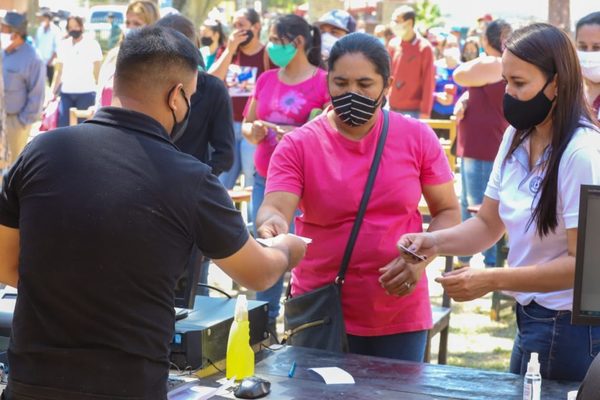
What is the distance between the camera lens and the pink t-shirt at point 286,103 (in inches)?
234

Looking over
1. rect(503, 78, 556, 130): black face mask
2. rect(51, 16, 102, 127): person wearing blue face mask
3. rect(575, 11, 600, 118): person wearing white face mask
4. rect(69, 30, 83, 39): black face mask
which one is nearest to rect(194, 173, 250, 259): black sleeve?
rect(503, 78, 556, 130): black face mask

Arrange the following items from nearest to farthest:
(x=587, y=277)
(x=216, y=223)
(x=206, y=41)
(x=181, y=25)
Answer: (x=216, y=223) < (x=587, y=277) < (x=181, y=25) < (x=206, y=41)

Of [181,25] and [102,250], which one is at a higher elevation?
[181,25]

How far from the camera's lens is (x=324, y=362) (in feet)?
10.7

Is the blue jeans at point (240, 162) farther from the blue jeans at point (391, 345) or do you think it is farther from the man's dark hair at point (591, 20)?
the blue jeans at point (391, 345)

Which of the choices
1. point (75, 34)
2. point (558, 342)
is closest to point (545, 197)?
point (558, 342)

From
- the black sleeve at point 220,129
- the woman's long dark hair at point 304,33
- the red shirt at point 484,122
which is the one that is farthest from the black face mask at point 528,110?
the red shirt at point 484,122

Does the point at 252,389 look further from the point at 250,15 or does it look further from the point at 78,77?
the point at 78,77

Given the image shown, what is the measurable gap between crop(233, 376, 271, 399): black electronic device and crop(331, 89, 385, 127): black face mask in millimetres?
1032

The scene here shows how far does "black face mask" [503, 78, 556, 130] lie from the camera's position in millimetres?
2945

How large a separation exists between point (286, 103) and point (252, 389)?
3.29 metres

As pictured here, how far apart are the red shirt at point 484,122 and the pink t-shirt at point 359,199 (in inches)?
151

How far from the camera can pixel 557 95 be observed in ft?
9.57

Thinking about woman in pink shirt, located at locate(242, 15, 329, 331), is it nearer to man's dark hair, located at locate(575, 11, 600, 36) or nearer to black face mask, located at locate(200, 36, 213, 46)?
man's dark hair, located at locate(575, 11, 600, 36)
